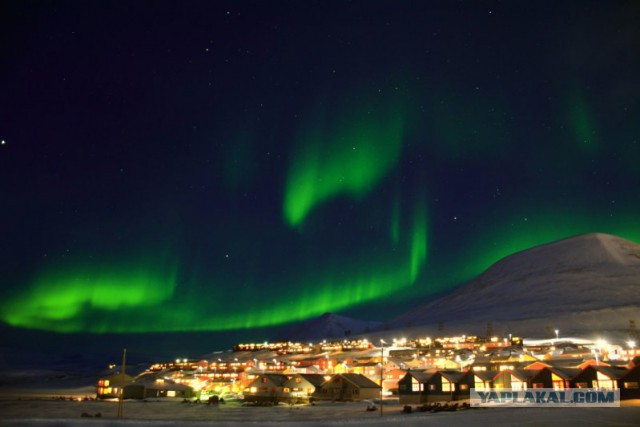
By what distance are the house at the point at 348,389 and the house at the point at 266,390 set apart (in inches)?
235

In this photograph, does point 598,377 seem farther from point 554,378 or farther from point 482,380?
point 482,380

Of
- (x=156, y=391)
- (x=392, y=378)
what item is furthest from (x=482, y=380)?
(x=156, y=391)

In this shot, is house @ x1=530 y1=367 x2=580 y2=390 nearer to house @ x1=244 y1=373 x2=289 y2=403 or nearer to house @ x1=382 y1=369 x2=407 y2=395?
house @ x1=382 y1=369 x2=407 y2=395

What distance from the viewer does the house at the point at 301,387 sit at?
85.9 metres

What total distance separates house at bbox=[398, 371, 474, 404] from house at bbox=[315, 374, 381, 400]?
428 inches

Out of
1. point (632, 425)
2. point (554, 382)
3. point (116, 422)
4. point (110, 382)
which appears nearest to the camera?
point (632, 425)

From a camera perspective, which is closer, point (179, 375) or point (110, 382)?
point (110, 382)

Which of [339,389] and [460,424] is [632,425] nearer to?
[460,424]

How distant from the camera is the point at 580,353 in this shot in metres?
123

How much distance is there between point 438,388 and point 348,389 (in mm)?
16555

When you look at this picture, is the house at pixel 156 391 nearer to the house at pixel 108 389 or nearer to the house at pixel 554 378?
the house at pixel 108 389

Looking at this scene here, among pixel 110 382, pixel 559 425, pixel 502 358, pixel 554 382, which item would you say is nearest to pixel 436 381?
pixel 554 382

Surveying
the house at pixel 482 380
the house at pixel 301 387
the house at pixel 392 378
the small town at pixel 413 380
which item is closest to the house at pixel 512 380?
the small town at pixel 413 380

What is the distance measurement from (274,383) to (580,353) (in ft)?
243
